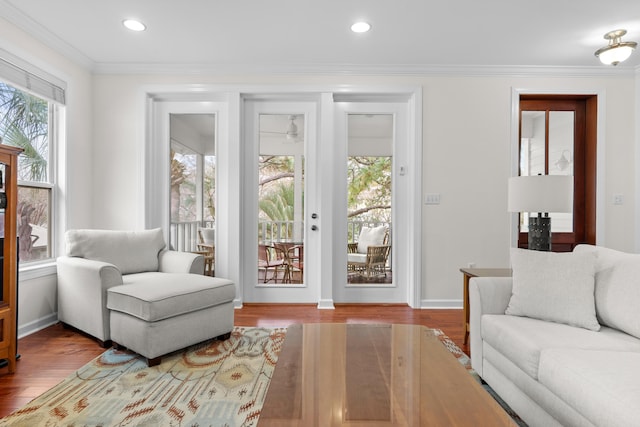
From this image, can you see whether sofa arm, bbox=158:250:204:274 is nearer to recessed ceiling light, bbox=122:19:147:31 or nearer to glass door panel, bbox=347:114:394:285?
glass door panel, bbox=347:114:394:285

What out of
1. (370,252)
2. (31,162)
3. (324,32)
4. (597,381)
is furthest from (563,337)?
(31,162)

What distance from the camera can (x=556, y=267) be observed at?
189 centimetres

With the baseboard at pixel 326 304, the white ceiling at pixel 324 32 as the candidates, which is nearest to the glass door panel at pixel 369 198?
the baseboard at pixel 326 304

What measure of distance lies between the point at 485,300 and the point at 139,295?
206 centimetres

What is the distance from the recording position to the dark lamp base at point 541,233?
8.03 feet

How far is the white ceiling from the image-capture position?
255 cm

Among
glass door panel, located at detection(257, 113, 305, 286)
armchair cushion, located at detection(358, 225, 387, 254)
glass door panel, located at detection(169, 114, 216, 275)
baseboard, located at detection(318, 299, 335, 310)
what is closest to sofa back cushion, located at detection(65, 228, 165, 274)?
glass door panel, located at detection(169, 114, 216, 275)

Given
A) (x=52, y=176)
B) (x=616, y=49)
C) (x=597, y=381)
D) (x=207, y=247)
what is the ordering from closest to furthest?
(x=597, y=381)
(x=616, y=49)
(x=52, y=176)
(x=207, y=247)

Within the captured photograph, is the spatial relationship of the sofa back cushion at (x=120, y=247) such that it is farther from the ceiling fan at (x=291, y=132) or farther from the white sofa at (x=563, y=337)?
the white sofa at (x=563, y=337)

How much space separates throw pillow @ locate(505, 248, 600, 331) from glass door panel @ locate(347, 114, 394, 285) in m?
1.84

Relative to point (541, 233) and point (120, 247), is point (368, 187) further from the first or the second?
point (120, 247)

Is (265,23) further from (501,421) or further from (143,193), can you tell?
(501,421)

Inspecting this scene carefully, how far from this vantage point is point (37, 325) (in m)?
2.85

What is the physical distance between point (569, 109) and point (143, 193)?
4.49 meters
